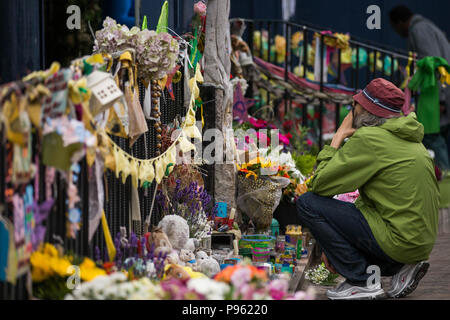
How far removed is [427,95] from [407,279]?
227 inches

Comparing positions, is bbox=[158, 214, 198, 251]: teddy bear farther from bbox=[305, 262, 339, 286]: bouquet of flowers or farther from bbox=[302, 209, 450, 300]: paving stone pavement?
bbox=[305, 262, 339, 286]: bouquet of flowers

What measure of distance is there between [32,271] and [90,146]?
631mm

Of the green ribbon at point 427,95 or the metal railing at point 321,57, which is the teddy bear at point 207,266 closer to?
the metal railing at point 321,57

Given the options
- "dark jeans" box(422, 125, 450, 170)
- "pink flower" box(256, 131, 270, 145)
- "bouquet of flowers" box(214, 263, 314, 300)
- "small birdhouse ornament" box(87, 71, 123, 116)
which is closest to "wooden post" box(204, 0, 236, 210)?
"pink flower" box(256, 131, 270, 145)

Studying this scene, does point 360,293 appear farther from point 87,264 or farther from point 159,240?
point 87,264

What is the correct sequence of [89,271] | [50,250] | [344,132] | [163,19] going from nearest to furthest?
1. [50,250]
2. [89,271]
3. [344,132]
4. [163,19]

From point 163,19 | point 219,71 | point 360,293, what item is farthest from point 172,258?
point 219,71

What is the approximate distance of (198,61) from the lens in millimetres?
7223

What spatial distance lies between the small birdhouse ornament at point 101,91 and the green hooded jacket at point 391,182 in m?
2.04

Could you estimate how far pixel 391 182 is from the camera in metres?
5.54

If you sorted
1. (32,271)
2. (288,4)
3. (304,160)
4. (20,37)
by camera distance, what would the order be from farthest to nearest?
(288,4) < (304,160) < (20,37) < (32,271)

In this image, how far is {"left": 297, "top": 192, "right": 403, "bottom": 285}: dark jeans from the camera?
5656 millimetres
